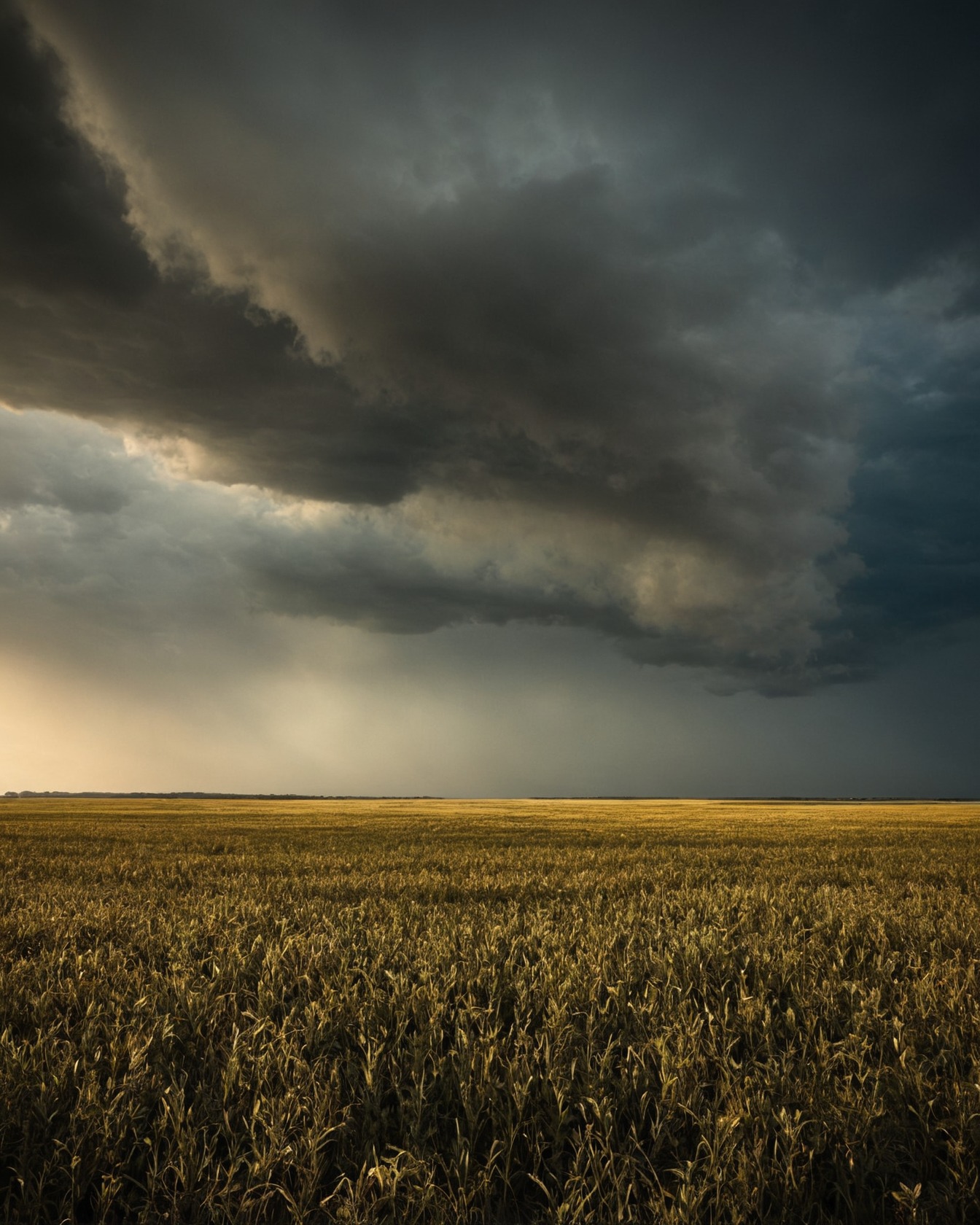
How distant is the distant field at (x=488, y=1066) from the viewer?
2.71 metres

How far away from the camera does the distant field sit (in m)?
2.71

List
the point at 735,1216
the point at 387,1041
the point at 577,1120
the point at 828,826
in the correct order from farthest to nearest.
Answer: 1. the point at 828,826
2. the point at 387,1041
3. the point at 577,1120
4. the point at 735,1216

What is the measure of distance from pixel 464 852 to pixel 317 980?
14.1 metres

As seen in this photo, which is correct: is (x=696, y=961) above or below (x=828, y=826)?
above

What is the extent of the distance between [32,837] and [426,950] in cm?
2707

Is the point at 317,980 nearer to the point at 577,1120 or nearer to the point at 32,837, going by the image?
the point at 577,1120

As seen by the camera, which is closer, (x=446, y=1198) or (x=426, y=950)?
(x=446, y=1198)

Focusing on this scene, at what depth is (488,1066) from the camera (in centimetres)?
344

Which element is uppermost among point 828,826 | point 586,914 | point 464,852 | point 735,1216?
point 735,1216

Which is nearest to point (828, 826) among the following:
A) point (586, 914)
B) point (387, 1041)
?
point (586, 914)

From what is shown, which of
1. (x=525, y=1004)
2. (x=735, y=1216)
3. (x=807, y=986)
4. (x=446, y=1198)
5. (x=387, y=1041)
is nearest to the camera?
(x=735, y=1216)

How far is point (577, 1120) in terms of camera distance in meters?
3.37

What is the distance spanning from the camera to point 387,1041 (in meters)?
4.05

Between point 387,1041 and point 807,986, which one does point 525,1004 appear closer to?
point 387,1041
